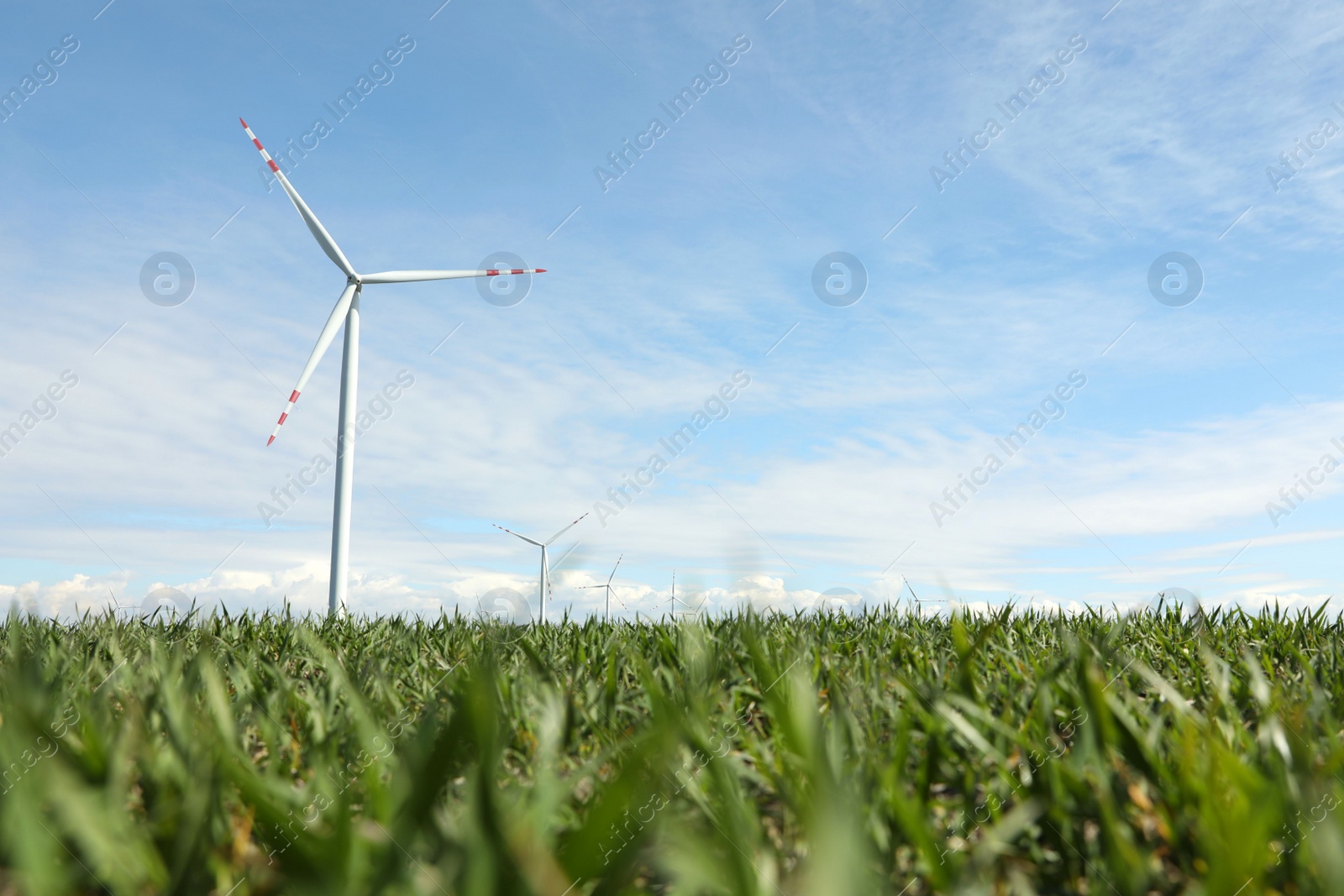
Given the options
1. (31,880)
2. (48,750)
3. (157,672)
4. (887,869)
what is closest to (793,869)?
(887,869)

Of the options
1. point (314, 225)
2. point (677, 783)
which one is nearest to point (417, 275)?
point (314, 225)

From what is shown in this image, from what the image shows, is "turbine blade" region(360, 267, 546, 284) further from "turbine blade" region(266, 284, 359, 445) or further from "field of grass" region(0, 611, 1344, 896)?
"field of grass" region(0, 611, 1344, 896)

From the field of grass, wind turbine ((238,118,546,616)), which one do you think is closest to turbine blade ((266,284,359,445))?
wind turbine ((238,118,546,616))

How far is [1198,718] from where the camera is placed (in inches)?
140

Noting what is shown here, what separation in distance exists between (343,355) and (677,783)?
20109 mm

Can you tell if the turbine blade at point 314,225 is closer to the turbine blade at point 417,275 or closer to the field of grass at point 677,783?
the turbine blade at point 417,275

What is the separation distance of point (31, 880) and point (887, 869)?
1.85m

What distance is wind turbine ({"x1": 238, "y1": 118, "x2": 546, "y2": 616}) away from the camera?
19125 millimetres

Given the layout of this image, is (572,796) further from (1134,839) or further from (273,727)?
(1134,839)

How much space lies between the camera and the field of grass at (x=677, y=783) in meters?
1.92

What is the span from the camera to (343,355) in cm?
2112

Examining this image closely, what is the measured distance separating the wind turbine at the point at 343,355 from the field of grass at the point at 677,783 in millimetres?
14768

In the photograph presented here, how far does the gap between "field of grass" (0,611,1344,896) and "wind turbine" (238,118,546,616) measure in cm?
1477

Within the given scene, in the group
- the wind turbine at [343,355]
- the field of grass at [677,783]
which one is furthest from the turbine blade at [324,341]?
the field of grass at [677,783]
